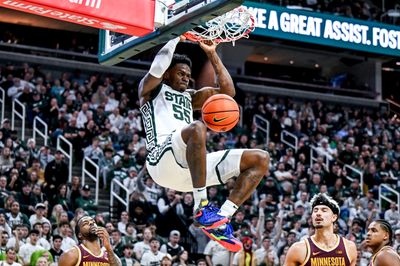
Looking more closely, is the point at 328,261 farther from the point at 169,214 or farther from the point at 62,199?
the point at 169,214

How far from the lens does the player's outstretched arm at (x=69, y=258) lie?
34.9ft

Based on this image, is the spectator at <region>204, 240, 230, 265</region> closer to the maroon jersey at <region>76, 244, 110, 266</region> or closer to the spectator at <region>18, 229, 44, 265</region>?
the spectator at <region>18, 229, 44, 265</region>

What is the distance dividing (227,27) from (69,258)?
375cm

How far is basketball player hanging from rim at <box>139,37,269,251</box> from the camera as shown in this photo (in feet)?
25.7

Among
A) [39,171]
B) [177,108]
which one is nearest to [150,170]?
[177,108]

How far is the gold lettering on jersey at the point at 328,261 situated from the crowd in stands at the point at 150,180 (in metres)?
5.19

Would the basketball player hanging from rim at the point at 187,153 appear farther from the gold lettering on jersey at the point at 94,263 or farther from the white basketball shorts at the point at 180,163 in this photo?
the gold lettering on jersey at the point at 94,263

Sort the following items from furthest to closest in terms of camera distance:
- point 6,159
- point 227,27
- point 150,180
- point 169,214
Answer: point 150,180 → point 169,214 → point 6,159 → point 227,27

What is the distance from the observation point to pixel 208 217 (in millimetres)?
7766

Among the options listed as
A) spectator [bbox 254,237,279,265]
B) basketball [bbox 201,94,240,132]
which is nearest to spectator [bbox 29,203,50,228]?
spectator [bbox 254,237,279,265]

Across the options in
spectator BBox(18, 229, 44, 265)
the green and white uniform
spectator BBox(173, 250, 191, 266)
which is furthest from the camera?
spectator BBox(173, 250, 191, 266)

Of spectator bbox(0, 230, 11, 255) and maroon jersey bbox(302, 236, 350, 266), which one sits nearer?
maroon jersey bbox(302, 236, 350, 266)

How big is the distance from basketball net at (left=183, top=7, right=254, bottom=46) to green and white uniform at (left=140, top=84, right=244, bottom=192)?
0.60 meters

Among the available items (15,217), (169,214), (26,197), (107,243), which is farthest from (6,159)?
(107,243)
